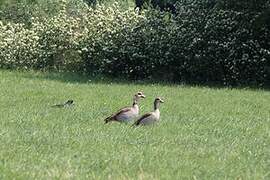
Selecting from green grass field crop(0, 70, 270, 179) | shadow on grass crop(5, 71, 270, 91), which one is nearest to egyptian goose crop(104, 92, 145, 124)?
green grass field crop(0, 70, 270, 179)

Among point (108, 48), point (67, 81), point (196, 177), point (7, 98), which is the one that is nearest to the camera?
point (196, 177)

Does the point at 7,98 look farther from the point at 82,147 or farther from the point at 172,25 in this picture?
the point at 172,25

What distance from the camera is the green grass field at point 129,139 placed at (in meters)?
8.11

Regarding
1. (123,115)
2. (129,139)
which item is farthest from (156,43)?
(129,139)

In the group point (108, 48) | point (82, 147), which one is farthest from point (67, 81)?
point (82, 147)

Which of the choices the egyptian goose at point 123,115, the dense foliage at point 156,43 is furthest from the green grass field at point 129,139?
the dense foliage at point 156,43

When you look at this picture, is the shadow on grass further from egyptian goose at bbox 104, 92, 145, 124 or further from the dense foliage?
egyptian goose at bbox 104, 92, 145, 124

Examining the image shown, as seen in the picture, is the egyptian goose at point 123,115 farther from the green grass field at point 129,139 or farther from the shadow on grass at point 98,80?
the shadow on grass at point 98,80

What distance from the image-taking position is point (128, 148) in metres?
9.73

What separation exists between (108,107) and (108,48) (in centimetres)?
1287

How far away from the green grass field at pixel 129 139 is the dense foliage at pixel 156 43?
7653 mm

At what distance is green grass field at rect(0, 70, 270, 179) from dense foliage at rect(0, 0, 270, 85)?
7.65 meters

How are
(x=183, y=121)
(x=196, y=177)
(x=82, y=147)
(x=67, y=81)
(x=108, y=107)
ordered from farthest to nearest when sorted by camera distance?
(x=67, y=81), (x=108, y=107), (x=183, y=121), (x=82, y=147), (x=196, y=177)

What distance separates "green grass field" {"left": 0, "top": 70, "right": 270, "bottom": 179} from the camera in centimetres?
811
